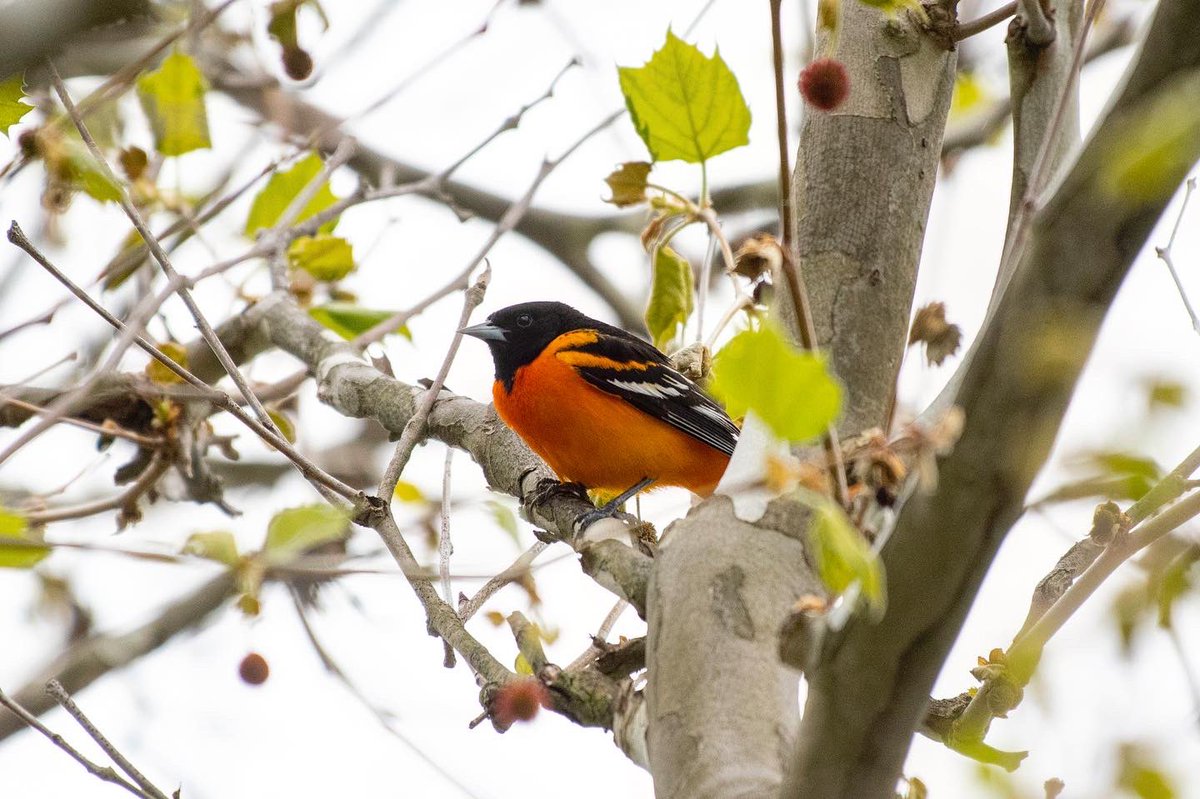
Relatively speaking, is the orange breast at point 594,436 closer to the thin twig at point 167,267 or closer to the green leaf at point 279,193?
the green leaf at point 279,193

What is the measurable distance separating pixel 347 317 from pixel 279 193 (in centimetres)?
65

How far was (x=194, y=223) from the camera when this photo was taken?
386 cm

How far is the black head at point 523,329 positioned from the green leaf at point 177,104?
179 centimetres

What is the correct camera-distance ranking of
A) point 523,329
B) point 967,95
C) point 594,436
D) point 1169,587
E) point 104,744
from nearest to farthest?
point 1169,587, point 104,744, point 594,436, point 523,329, point 967,95

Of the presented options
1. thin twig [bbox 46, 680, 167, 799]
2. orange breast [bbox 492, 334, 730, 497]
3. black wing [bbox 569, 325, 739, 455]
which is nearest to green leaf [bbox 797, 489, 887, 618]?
thin twig [bbox 46, 680, 167, 799]

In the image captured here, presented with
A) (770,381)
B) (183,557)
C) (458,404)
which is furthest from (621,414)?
(770,381)

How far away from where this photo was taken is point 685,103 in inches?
114

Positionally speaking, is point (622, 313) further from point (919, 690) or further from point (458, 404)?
point (919, 690)

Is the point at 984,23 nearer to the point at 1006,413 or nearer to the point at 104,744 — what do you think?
the point at 1006,413

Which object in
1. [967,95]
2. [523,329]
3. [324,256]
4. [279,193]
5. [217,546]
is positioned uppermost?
[967,95]

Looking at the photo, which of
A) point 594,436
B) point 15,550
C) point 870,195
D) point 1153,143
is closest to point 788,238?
point 1153,143

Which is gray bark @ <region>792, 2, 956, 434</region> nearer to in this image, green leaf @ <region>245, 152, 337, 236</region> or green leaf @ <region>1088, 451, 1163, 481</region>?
green leaf @ <region>1088, 451, 1163, 481</region>

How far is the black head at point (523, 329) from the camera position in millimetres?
5566

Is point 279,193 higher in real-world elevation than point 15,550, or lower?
higher
